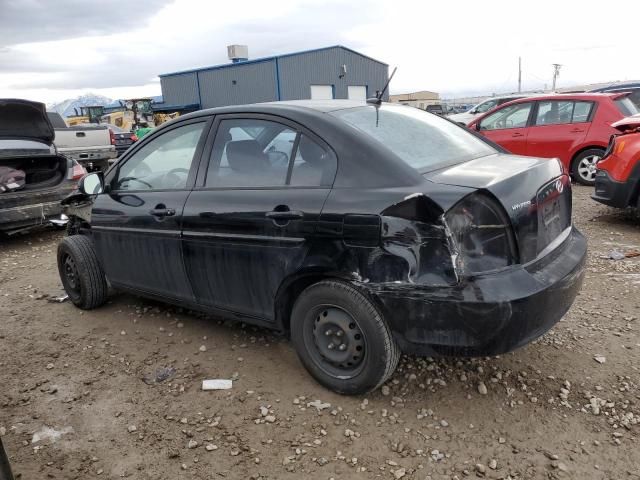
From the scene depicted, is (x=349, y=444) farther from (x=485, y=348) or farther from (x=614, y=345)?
Result: (x=614, y=345)

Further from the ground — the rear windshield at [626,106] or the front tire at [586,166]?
the rear windshield at [626,106]

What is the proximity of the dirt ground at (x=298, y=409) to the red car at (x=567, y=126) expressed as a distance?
17.0ft

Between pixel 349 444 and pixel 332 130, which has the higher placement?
pixel 332 130

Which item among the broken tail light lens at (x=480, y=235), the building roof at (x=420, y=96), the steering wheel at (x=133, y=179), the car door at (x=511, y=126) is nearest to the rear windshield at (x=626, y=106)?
the car door at (x=511, y=126)

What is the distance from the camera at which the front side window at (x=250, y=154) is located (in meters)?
2.90

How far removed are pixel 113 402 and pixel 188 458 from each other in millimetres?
779

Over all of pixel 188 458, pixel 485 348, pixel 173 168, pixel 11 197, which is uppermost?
pixel 173 168

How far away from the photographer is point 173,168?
3475mm

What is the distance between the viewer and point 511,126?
9.12 metres

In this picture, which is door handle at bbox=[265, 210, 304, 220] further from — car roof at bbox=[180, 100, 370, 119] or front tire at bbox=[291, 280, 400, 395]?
car roof at bbox=[180, 100, 370, 119]

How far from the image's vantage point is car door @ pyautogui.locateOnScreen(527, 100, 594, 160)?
832 cm

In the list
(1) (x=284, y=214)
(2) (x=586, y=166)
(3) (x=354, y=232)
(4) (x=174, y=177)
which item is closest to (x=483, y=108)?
(2) (x=586, y=166)

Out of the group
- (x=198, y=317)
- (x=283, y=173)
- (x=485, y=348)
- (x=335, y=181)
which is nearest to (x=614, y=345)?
(x=485, y=348)

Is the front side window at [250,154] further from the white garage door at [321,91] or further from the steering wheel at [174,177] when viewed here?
the white garage door at [321,91]
